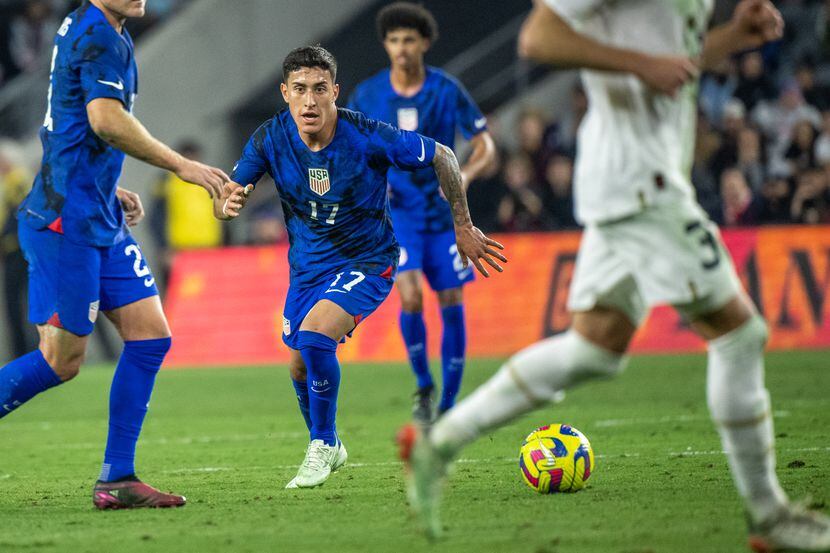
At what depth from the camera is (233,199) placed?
20.2 ft

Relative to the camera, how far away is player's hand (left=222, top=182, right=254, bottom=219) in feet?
20.1

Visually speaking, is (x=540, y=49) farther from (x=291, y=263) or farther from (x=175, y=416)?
(x=175, y=416)

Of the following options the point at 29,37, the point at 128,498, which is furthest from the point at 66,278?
the point at 29,37

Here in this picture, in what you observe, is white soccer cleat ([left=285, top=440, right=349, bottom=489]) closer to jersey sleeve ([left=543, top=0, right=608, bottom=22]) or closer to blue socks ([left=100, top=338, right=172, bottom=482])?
blue socks ([left=100, top=338, right=172, bottom=482])

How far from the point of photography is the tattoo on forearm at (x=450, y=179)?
21.7ft

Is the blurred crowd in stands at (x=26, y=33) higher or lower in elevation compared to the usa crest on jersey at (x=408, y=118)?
higher

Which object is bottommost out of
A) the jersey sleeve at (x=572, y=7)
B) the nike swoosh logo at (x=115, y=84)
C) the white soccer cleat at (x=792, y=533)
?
the white soccer cleat at (x=792, y=533)

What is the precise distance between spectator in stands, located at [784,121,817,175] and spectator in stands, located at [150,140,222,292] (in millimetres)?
8016

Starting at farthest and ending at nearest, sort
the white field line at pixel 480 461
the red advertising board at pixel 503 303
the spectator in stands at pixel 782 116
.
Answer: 1. the spectator in stands at pixel 782 116
2. the red advertising board at pixel 503 303
3. the white field line at pixel 480 461

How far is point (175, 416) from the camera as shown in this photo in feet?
37.3

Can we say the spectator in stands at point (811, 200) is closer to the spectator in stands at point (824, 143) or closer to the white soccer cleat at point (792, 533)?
the spectator in stands at point (824, 143)

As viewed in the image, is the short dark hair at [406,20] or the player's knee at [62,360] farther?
the short dark hair at [406,20]

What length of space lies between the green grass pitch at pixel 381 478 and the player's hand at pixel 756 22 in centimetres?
184

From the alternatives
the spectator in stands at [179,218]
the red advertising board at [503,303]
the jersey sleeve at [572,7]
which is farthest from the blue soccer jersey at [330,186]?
the spectator in stands at [179,218]
